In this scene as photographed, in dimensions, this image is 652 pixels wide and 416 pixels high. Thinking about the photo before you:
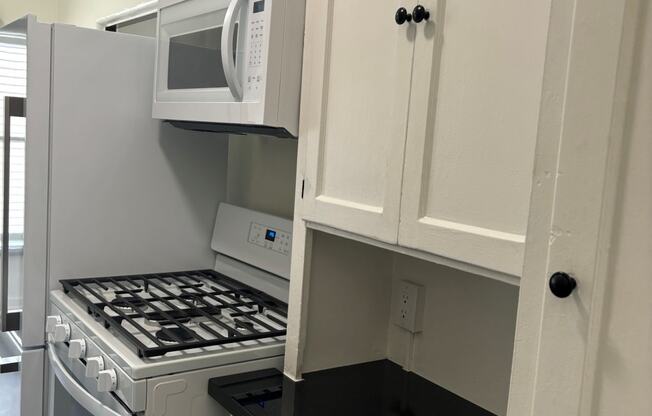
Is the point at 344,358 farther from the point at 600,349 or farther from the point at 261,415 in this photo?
the point at 600,349

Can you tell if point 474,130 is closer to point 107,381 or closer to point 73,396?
point 107,381

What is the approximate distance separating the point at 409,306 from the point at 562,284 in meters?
0.88

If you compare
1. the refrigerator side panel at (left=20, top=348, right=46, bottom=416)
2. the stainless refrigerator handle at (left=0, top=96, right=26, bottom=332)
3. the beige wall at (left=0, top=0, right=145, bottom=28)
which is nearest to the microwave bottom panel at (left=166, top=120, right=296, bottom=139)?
the stainless refrigerator handle at (left=0, top=96, right=26, bottom=332)

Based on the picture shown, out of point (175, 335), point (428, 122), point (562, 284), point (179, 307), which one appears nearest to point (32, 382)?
point (179, 307)

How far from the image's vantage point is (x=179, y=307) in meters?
1.83

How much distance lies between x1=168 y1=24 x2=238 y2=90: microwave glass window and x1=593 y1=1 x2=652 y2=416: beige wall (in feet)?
3.80

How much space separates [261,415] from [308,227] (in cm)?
43

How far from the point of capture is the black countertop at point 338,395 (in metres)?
1.42

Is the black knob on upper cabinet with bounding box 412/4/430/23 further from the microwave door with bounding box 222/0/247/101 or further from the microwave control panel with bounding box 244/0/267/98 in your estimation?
the microwave door with bounding box 222/0/247/101

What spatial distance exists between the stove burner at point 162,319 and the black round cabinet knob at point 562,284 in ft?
3.69

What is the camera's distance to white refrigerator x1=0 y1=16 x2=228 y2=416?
191cm

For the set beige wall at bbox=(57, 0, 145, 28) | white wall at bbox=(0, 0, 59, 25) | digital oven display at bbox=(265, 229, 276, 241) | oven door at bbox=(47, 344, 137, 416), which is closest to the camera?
oven door at bbox=(47, 344, 137, 416)

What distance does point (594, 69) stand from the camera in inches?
29.6

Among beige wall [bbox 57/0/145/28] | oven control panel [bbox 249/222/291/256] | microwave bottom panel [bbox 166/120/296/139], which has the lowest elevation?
oven control panel [bbox 249/222/291/256]
